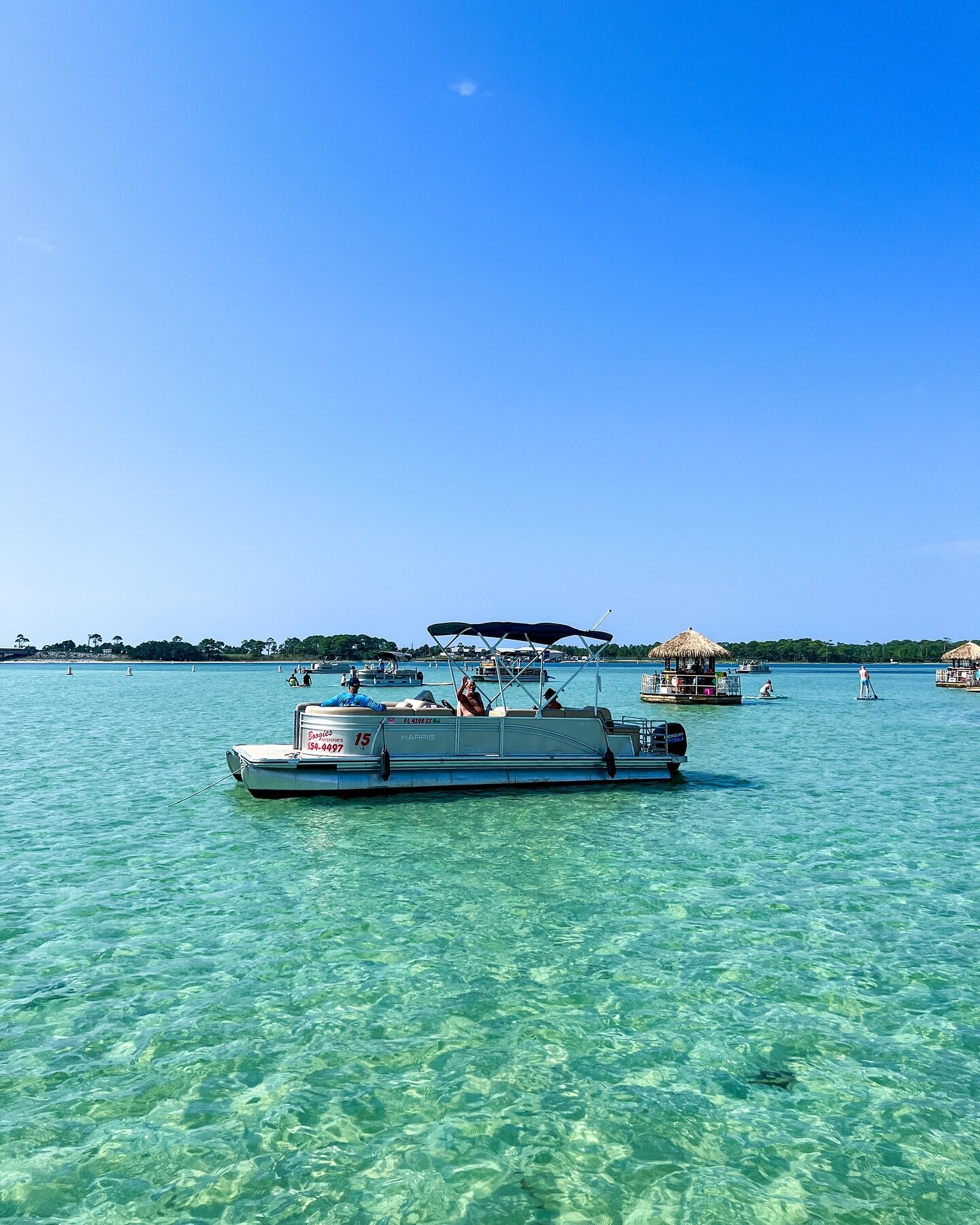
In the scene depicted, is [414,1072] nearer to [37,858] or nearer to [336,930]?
[336,930]

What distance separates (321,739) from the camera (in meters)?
18.8

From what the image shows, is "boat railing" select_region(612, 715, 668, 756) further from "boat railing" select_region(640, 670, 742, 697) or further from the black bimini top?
"boat railing" select_region(640, 670, 742, 697)

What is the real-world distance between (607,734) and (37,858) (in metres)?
13.3

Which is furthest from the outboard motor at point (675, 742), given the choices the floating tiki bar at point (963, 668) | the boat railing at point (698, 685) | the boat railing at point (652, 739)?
the floating tiki bar at point (963, 668)

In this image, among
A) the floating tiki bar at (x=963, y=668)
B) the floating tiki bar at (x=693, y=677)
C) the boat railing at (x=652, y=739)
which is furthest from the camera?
the floating tiki bar at (x=963, y=668)

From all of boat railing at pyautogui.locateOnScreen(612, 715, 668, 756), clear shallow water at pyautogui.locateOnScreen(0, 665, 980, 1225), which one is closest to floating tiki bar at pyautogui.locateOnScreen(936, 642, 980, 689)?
boat railing at pyautogui.locateOnScreen(612, 715, 668, 756)

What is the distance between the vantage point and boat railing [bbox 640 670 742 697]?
197 feet

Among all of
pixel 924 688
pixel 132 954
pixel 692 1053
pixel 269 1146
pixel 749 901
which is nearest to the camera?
pixel 269 1146

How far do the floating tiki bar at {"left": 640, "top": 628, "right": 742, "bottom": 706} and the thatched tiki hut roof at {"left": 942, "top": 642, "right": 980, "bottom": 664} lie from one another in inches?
1633

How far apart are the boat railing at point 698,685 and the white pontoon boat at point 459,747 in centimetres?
3970

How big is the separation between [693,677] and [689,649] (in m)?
2.26

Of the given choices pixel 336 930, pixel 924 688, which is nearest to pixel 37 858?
pixel 336 930

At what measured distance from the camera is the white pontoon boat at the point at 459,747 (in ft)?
60.9

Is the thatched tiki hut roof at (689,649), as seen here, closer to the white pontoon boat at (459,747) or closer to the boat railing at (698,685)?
the boat railing at (698,685)
